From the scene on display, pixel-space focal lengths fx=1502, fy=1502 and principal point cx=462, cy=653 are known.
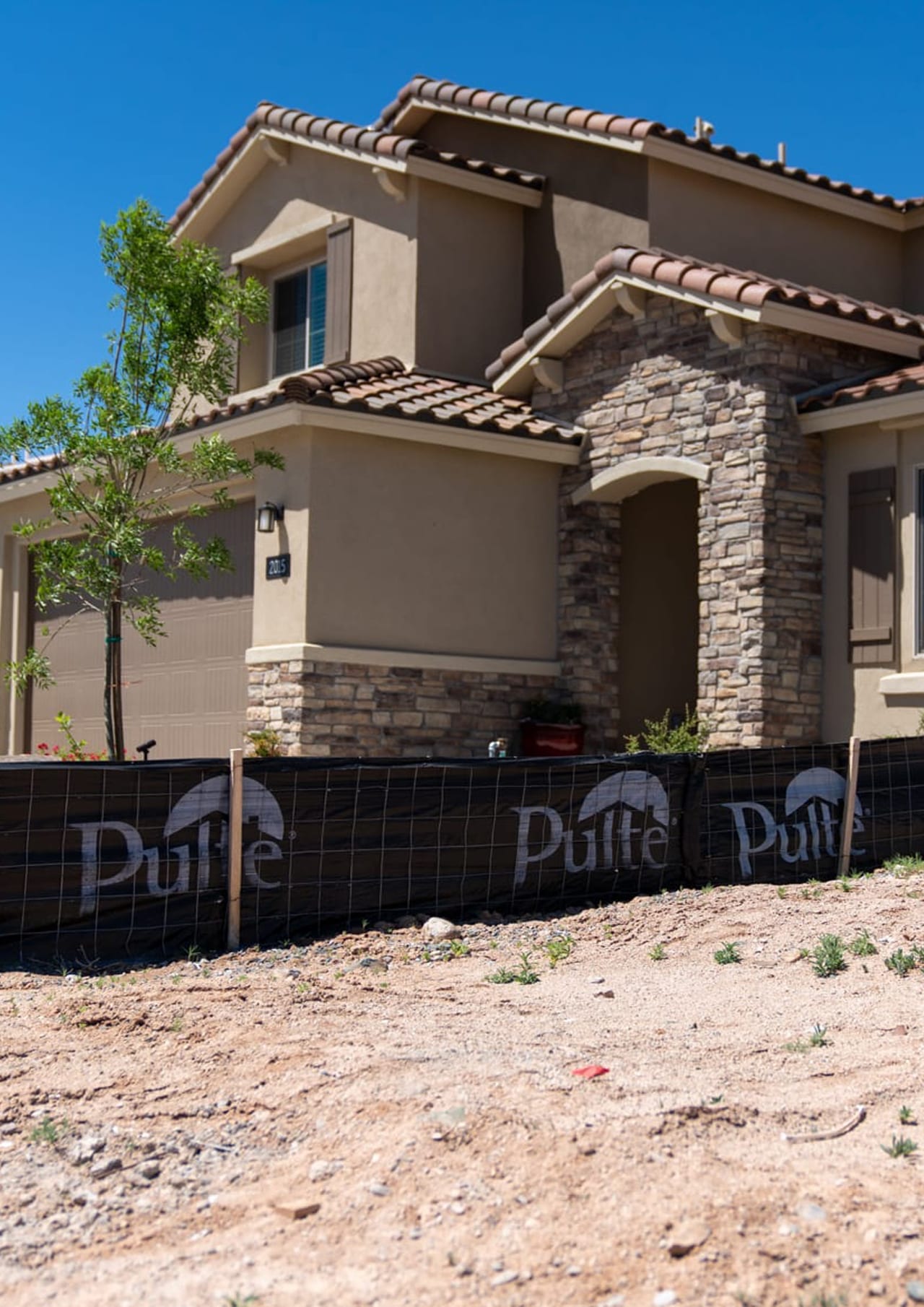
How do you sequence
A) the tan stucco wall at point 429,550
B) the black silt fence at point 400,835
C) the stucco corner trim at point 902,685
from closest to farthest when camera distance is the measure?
the black silt fence at point 400,835
the stucco corner trim at point 902,685
the tan stucco wall at point 429,550

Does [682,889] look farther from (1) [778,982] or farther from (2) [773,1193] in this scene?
(2) [773,1193]

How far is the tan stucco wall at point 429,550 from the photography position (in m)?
13.9

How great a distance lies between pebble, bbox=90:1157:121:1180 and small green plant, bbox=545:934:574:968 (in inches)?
143

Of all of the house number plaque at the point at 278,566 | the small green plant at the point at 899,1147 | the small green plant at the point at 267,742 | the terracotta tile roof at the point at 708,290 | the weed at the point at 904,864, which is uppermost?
the terracotta tile roof at the point at 708,290

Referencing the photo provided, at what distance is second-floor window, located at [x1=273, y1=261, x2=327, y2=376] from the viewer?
1792cm

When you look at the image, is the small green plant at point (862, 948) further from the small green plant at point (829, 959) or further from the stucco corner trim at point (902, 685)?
the stucco corner trim at point (902, 685)

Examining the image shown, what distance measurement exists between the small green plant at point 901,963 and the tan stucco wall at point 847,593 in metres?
5.26

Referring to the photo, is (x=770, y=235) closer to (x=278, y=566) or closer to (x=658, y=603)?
(x=658, y=603)

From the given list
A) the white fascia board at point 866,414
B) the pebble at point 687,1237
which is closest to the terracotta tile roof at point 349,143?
the white fascia board at point 866,414

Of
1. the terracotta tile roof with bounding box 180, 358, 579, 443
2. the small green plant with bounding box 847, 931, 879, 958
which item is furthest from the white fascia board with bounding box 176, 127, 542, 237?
the small green plant with bounding box 847, 931, 879, 958

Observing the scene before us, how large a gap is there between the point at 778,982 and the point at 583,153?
11.2m

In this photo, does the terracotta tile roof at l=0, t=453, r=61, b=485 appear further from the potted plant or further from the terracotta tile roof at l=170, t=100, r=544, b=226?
the potted plant

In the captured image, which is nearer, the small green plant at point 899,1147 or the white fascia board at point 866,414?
the small green plant at point 899,1147

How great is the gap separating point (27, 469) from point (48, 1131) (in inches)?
514
